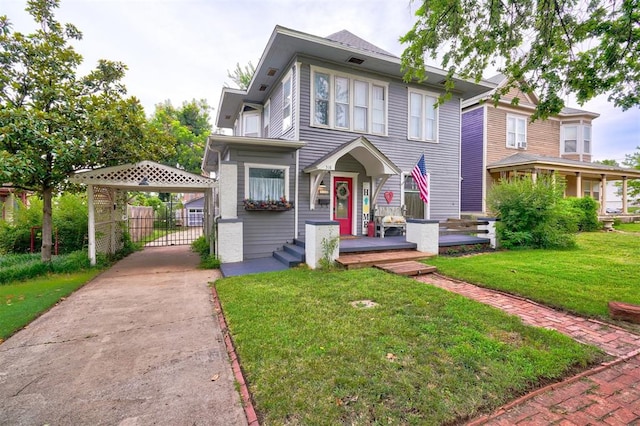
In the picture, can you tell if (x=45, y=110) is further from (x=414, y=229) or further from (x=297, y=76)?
(x=414, y=229)

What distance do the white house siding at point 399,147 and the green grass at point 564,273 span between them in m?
3.18

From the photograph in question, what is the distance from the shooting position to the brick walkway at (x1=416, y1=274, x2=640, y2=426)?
194 centimetres

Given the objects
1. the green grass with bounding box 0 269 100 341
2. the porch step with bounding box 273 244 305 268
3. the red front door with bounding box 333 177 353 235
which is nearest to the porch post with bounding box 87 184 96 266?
the green grass with bounding box 0 269 100 341

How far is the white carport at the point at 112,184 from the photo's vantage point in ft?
22.1

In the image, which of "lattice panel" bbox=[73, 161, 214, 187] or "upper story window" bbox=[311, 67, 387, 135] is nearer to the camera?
"lattice panel" bbox=[73, 161, 214, 187]

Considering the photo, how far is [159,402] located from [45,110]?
7501mm

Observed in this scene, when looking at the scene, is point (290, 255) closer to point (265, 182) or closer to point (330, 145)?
point (265, 182)

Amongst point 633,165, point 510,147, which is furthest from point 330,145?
point 633,165

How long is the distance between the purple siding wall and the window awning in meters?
7.59

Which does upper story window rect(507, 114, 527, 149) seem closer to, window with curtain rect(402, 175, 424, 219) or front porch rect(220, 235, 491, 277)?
window with curtain rect(402, 175, 424, 219)

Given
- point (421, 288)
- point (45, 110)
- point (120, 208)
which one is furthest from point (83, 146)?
point (421, 288)

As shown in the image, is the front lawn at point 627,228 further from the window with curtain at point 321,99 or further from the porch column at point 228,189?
the porch column at point 228,189

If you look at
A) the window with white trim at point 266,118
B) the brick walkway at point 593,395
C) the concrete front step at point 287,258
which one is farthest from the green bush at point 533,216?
the window with white trim at point 266,118

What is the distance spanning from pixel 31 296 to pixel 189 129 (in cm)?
2788
